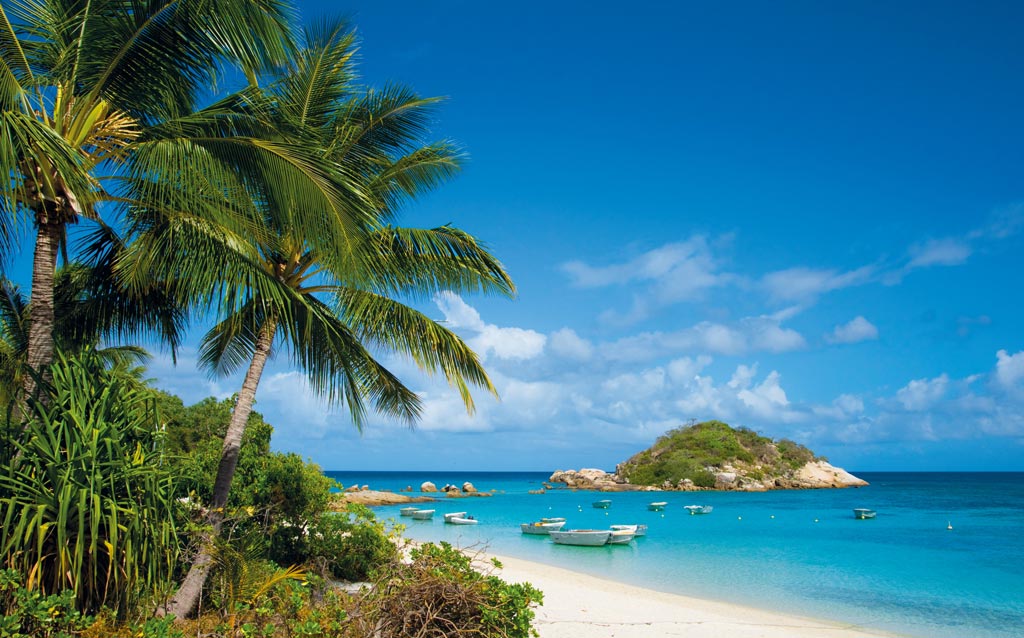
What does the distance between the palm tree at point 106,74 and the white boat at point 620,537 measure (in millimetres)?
21126

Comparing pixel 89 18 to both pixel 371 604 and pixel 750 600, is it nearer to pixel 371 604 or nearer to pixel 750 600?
pixel 371 604

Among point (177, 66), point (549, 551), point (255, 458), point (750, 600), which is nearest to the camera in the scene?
point (177, 66)

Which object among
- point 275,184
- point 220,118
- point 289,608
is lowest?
A: point 289,608

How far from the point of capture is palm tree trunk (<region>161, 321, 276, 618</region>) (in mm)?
6336

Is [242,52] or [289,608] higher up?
[242,52]

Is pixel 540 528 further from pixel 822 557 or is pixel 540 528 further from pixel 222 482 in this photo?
pixel 222 482

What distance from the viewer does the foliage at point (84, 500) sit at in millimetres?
4668

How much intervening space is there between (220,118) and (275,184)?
47.2 inches

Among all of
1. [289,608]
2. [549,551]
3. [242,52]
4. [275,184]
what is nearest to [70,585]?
[289,608]

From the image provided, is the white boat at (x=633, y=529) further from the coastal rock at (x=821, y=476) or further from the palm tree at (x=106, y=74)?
the coastal rock at (x=821, y=476)

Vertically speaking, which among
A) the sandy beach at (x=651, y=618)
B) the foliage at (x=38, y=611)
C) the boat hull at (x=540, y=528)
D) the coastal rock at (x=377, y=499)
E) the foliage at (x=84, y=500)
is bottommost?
the coastal rock at (x=377, y=499)

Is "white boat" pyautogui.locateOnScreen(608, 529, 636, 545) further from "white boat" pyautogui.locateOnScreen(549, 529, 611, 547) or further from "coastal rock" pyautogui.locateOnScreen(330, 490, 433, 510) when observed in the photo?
"coastal rock" pyautogui.locateOnScreen(330, 490, 433, 510)

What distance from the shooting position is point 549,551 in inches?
897

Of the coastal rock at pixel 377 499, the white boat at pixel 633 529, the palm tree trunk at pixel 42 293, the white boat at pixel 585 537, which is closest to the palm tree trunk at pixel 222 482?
the palm tree trunk at pixel 42 293
